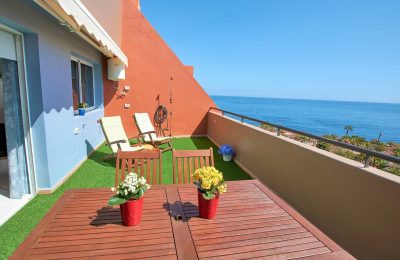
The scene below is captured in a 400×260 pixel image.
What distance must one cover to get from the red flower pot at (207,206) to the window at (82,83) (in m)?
4.26

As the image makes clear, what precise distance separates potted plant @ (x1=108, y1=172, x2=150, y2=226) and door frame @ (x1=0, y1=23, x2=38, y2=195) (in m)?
2.57

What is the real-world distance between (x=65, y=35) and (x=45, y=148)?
6.87 feet

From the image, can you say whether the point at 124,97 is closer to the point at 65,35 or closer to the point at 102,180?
the point at 65,35

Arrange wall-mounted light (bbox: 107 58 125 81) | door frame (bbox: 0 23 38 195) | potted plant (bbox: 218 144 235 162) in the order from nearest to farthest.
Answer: door frame (bbox: 0 23 38 195)
potted plant (bbox: 218 144 235 162)
wall-mounted light (bbox: 107 58 125 81)

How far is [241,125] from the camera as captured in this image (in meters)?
4.94

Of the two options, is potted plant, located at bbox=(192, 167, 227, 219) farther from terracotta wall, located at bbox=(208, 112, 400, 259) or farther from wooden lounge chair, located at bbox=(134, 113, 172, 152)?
wooden lounge chair, located at bbox=(134, 113, 172, 152)

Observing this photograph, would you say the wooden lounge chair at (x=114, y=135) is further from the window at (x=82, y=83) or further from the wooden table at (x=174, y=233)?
the wooden table at (x=174, y=233)

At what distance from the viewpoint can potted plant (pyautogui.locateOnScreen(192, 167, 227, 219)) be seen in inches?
54.3

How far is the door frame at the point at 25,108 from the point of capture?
2.81 meters

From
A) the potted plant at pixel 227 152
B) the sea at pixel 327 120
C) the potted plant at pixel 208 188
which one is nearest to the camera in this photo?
the potted plant at pixel 208 188

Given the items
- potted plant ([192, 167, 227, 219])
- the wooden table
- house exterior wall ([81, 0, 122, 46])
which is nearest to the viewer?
the wooden table

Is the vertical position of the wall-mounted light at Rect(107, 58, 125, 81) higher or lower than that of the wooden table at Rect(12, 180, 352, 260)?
higher

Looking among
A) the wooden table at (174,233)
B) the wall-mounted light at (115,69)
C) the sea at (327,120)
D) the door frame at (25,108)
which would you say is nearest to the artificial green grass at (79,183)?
the door frame at (25,108)

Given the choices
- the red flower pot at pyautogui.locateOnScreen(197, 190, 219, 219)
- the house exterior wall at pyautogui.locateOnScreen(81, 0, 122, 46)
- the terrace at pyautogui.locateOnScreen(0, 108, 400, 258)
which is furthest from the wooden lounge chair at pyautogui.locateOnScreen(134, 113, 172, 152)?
the red flower pot at pyautogui.locateOnScreen(197, 190, 219, 219)
